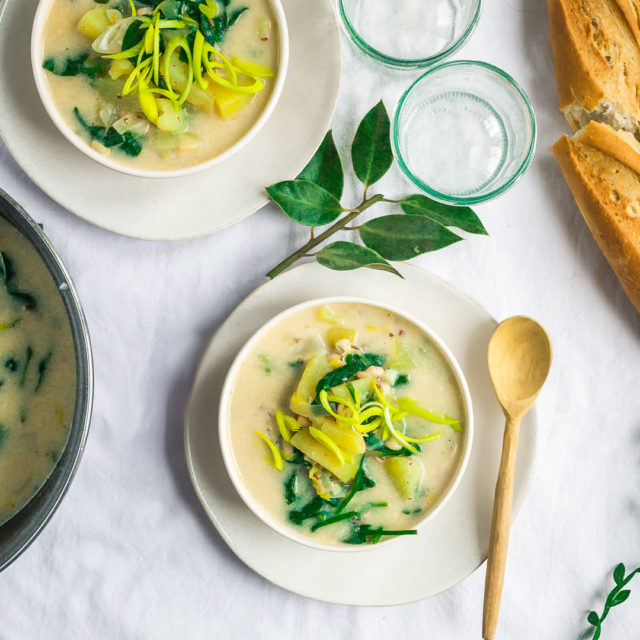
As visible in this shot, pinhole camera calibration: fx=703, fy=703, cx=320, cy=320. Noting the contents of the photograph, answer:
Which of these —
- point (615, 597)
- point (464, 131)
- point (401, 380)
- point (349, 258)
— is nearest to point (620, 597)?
point (615, 597)

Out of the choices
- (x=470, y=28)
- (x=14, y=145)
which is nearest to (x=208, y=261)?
(x=14, y=145)

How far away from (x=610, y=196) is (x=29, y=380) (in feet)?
3.97

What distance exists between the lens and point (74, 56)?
122 centimetres

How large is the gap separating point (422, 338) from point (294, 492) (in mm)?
374

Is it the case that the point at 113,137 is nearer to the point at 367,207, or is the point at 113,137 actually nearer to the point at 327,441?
the point at 367,207

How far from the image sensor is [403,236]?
1384 mm

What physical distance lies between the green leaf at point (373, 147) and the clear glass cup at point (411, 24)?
0.57 ft

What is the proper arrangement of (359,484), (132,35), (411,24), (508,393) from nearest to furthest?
(132,35), (359,484), (508,393), (411,24)

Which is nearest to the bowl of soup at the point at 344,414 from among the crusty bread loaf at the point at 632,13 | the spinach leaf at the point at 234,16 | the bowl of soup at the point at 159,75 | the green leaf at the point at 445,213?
the green leaf at the point at 445,213

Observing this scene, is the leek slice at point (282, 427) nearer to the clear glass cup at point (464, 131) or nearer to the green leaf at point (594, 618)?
the clear glass cup at point (464, 131)

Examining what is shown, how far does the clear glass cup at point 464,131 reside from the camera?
148 cm

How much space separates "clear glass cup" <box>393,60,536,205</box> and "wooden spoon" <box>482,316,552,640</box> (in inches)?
12.4

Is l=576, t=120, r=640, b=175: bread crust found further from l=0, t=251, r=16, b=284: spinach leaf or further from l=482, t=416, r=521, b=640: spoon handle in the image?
l=0, t=251, r=16, b=284: spinach leaf

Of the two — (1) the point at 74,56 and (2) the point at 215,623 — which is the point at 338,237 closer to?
(1) the point at 74,56
